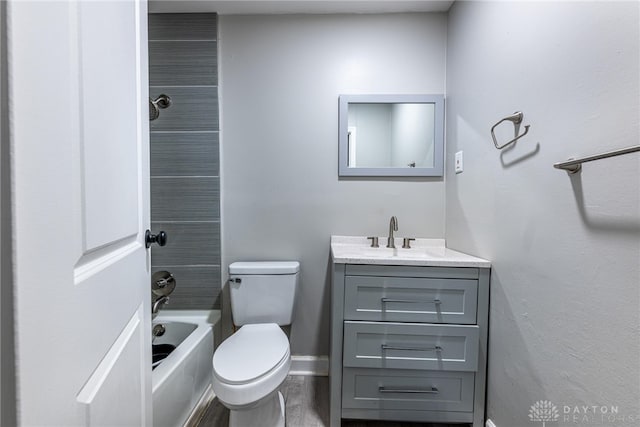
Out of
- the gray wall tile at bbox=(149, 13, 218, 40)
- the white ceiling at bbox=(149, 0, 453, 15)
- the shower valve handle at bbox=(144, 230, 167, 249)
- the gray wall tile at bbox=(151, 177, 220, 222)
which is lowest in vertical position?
the shower valve handle at bbox=(144, 230, 167, 249)

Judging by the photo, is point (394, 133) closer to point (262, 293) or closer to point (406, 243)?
point (406, 243)

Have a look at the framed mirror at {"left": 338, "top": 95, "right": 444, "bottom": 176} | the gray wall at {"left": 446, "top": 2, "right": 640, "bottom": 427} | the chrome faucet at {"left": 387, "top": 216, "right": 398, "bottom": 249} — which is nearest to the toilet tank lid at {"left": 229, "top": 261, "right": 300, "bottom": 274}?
the chrome faucet at {"left": 387, "top": 216, "right": 398, "bottom": 249}

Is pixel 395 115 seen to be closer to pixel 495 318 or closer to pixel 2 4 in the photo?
pixel 495 318

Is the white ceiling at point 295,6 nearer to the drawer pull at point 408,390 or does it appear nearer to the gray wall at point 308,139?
the gray wall at point 308,139

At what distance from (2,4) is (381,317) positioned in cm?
129

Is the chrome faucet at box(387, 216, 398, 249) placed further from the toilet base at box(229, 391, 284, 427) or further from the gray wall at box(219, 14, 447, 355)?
the toilet base at box(229, 391, 284, 427)

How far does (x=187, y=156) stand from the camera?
1.71 metres

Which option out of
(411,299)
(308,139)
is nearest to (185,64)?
(308,139)

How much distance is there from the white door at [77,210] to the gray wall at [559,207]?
3.67 ft

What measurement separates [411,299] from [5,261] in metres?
1.21

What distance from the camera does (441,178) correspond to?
5.57 feet

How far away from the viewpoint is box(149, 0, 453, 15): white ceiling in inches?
62.5

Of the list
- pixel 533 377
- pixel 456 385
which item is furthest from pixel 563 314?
pixel 456 385

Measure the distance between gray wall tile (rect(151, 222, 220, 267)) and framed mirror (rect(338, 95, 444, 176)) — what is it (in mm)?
935
